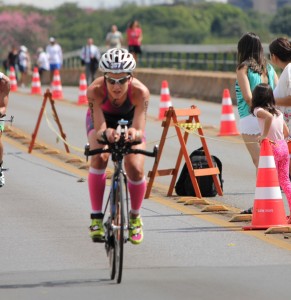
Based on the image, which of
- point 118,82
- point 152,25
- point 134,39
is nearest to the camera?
point 118,82

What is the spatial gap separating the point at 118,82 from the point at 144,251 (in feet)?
5.94

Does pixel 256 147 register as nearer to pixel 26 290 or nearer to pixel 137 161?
pixel 137 161

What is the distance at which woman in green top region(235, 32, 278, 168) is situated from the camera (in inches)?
558

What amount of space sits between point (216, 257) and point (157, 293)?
1771mm

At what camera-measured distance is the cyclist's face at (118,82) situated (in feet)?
36.0

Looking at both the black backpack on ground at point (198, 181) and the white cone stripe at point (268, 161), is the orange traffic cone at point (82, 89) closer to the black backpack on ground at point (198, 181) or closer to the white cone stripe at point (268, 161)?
the black backpack on ground at point (198, 181)

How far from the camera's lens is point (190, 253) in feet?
39.2

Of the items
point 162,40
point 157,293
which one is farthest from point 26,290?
point 162,40

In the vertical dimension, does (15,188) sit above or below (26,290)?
below

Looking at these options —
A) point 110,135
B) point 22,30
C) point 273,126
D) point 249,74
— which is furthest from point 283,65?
point 22,30

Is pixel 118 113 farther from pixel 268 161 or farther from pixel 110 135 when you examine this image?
pixel 268 161

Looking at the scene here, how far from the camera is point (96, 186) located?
11.2 meters

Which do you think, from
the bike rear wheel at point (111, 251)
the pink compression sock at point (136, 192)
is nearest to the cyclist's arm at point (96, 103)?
the pink compression sock at point (136, 192)

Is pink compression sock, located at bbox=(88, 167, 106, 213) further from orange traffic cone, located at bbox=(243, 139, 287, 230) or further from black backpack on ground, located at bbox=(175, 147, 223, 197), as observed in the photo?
black backpack on ground, located at bbox=(175, 147, 223, 197)
